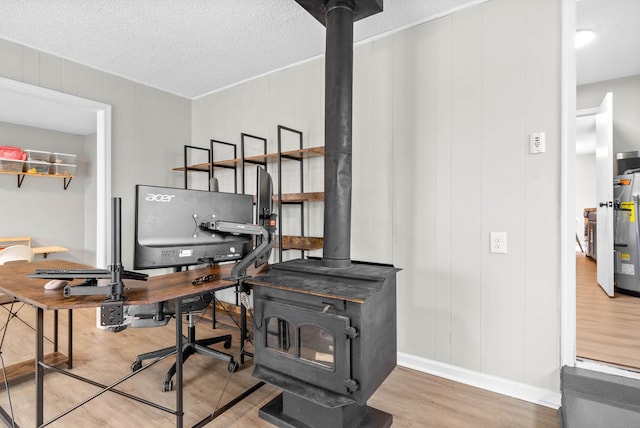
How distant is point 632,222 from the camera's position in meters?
3.72

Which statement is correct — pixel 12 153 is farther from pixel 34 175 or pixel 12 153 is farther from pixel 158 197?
pixel 158 197

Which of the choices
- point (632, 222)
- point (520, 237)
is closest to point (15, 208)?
point (520, 237)

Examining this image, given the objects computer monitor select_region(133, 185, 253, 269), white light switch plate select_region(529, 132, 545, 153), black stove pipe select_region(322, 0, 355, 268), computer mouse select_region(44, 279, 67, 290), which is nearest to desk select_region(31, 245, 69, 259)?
computer mouse select_region(44, 279, 67, 290)

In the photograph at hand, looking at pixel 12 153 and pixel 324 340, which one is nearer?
pixel 324 340

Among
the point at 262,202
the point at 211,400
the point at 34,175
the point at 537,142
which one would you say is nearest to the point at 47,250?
the point at 34,175

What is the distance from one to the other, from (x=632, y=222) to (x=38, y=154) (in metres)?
7.55

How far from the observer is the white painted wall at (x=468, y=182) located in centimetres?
204

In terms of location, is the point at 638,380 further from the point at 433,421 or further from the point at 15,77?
the point at 15,77

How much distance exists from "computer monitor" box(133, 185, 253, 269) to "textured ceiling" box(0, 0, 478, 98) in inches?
57.2

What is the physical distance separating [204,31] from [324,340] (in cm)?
245

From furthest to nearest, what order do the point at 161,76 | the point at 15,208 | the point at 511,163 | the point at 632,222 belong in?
the point at 15,208
the point at 632,222
the point at 161,76
the point at 511,163

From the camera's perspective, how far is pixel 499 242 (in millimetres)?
2172

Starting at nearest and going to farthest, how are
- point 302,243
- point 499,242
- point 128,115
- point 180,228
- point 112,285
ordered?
point 112,285 < point 180,228 < point 499,242 < point 302,243 < point 128,115

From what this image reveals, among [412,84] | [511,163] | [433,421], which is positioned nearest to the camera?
[433,421]
